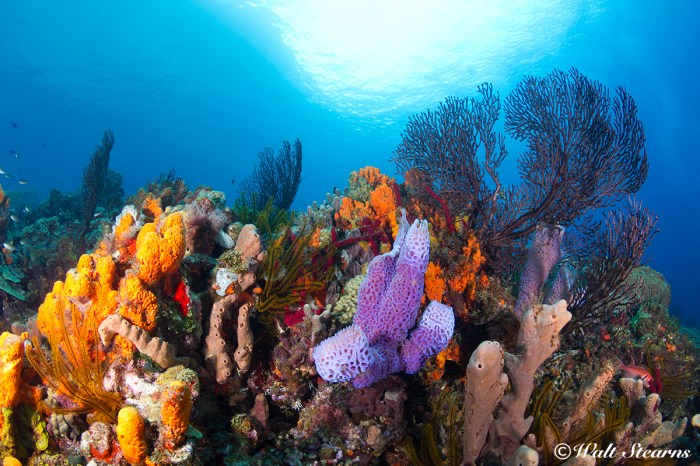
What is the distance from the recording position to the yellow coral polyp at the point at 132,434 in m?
1.83

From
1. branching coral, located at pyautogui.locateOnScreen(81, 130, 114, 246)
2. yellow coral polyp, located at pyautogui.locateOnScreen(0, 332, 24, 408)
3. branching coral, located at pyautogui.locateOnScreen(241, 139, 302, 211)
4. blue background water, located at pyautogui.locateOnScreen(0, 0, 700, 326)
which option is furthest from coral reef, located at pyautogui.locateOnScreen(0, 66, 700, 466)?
blue background water, located at pyautogui.locateOnScreen(0, 0, 700, 326)

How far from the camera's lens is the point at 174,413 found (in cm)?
193

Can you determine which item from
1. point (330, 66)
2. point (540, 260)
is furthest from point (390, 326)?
point (330, 66)

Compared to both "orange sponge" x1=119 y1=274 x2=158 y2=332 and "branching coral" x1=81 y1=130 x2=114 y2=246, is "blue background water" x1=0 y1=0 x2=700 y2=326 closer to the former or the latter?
"branching coral" x1=81 y1=130 x2=114 y2=246

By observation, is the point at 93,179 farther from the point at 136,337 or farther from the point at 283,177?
the point at 136,337

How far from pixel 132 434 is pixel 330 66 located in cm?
5595

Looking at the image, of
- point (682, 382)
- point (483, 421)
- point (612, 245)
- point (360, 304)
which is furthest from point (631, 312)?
point (360, 304)

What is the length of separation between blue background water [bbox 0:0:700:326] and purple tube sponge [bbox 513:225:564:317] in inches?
1216

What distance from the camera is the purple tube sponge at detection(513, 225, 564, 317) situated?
4.79 metres

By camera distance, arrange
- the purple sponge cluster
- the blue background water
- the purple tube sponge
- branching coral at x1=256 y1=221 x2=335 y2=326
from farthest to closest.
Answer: the blue background water, the purple tube sponge, branching coral at x1=256 y1=221 x2=335 y2=326, the purple sponge cluster

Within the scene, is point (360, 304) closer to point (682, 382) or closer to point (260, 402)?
point (260, 402)

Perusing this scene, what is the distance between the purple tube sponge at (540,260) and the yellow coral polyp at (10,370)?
521cm

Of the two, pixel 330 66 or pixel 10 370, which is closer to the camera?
pixel 10 370

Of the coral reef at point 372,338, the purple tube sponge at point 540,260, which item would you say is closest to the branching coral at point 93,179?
the coral reef at point 372,338
